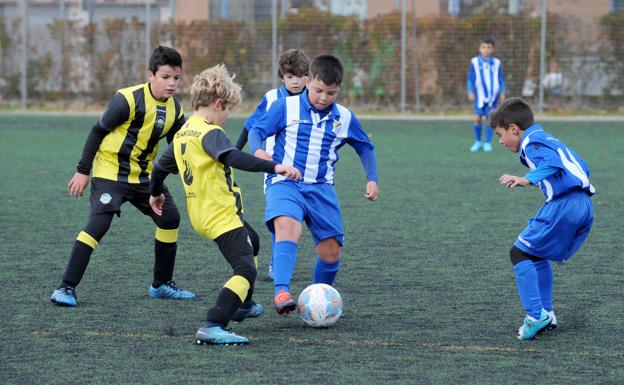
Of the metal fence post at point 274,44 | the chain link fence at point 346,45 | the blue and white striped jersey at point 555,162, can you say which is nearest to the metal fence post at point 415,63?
the chain link fence at point 346,45

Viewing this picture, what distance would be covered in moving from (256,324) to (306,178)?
0.85 meters

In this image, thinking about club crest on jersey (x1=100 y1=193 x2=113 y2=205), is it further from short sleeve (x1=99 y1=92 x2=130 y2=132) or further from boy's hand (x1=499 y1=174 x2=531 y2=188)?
boy's hand (x1=499 y1=174 x2=531 y2=188)

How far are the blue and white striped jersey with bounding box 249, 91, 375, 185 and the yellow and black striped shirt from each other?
2.35 feet

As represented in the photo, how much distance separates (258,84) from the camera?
2314 cm

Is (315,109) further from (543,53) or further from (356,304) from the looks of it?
(543,53)

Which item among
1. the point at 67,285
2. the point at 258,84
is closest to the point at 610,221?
the point at 67,285

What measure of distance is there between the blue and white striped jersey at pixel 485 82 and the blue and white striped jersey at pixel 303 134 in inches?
425

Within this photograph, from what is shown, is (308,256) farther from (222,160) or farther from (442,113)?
(442,113)

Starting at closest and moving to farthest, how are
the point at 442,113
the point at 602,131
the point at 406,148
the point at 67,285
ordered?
Result: the point at 67,285 → the point at 406,148 → the point at 602,131 → the point at 442,113

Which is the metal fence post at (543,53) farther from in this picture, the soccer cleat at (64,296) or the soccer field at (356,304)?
the soccer cleat at (64,296)

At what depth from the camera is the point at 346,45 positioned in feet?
75.0

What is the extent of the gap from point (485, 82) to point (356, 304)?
11.0 m

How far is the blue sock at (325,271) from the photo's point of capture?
5.78 metres

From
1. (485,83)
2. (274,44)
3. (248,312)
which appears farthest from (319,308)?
(274,44)
